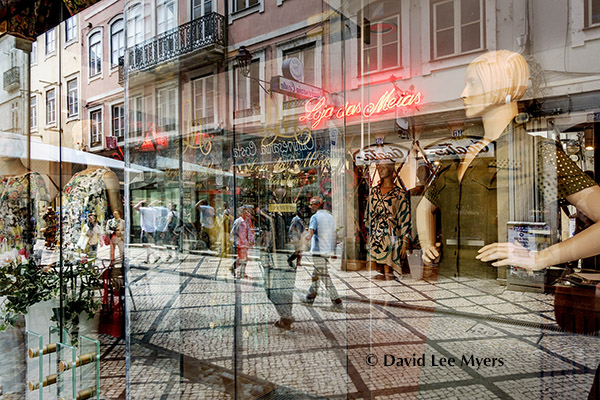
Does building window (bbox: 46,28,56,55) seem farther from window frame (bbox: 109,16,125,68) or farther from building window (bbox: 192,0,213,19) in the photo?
building window (bbox: 192,0,213,19)

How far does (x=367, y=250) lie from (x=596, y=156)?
120 centimetres

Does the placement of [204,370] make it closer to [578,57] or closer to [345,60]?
[345,60]

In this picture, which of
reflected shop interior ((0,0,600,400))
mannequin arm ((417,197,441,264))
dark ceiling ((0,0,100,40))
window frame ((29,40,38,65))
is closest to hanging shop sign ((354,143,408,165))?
reflected shop interior ((0,0,600,400))

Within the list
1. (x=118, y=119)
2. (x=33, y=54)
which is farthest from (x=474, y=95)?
(x=33, y=54)

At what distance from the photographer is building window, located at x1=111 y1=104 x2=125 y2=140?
250cm

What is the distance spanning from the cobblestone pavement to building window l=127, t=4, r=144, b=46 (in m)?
1.23

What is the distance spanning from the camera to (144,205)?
2188mm

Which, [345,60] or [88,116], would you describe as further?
[88,116]

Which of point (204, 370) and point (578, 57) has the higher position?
point (578, 57)

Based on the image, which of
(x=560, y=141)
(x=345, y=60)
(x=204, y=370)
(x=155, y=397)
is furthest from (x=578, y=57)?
(x=155, y=397)

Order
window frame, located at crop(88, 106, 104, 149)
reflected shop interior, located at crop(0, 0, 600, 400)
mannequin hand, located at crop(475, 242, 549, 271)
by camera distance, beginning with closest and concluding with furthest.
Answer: mannequin hand, located at crop(475, 242, 549, 271)
reflected shop interior, located at crop(0, 0, 600, 400)
window frame, located at crop(88, 106, 104, 149)

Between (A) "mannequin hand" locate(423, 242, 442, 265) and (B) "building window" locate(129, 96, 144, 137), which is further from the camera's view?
(B) "building window" locate(129, 96, 144, 137)

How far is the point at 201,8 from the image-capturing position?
2.11m

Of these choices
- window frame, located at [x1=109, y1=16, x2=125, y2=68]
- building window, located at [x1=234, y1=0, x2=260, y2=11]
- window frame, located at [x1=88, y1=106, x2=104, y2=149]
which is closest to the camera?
building window, located at [x1=234, y1=0, x2=260, y2=11]
